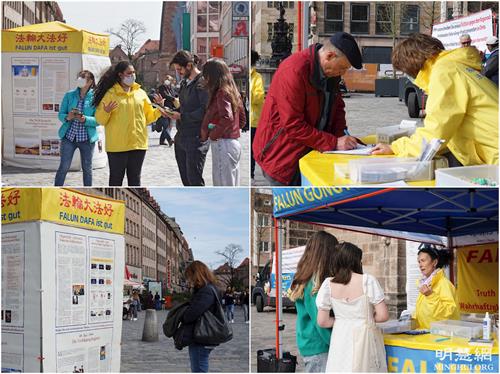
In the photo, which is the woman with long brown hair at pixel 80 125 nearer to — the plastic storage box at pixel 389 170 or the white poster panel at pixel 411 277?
the plastic storage box at pixel 389 170

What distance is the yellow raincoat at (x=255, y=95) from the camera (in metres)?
4.62

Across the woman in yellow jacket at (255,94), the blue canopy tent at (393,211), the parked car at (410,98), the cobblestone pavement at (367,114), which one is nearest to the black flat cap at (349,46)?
the blue canopy tent at (393,211)

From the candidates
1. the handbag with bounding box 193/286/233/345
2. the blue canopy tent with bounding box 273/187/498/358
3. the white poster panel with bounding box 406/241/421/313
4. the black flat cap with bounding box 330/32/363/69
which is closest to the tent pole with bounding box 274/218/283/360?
the blue canopy tent with bounding box 273/187/498/358

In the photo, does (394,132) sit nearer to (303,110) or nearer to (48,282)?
(303,110)

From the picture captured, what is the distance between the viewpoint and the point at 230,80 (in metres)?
4.59

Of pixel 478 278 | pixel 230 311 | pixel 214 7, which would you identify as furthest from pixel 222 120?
pixel 478 278

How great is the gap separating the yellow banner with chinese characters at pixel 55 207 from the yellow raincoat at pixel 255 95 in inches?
42.7

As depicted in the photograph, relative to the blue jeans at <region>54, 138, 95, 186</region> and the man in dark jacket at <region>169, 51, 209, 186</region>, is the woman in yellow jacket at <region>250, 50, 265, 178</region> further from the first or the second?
the blue jeans at <region>54, 138, 95, 186</region>

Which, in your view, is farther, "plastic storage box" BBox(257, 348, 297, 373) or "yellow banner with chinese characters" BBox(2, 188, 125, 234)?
"plastic storage box" BBox(257, 348, 297, 373)

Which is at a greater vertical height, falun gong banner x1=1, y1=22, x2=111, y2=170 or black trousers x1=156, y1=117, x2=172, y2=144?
falun gong banner x1=1, y1=22, x2=111, y2=170

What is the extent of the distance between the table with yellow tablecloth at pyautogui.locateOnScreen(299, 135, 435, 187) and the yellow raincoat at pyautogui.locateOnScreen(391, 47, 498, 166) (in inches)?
8.3

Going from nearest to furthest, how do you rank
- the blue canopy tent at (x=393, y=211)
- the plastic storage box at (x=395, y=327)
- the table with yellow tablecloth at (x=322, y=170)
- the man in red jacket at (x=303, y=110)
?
the table with yellow tablecloth at (x=322, y=170) → the man in red jacket at (x=303, y=110) → the blue canopy tent at (x=393, y=211) → the plastic storage box at (x=395, y=327)

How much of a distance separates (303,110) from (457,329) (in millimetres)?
1472

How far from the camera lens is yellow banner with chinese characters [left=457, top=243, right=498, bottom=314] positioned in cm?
749
